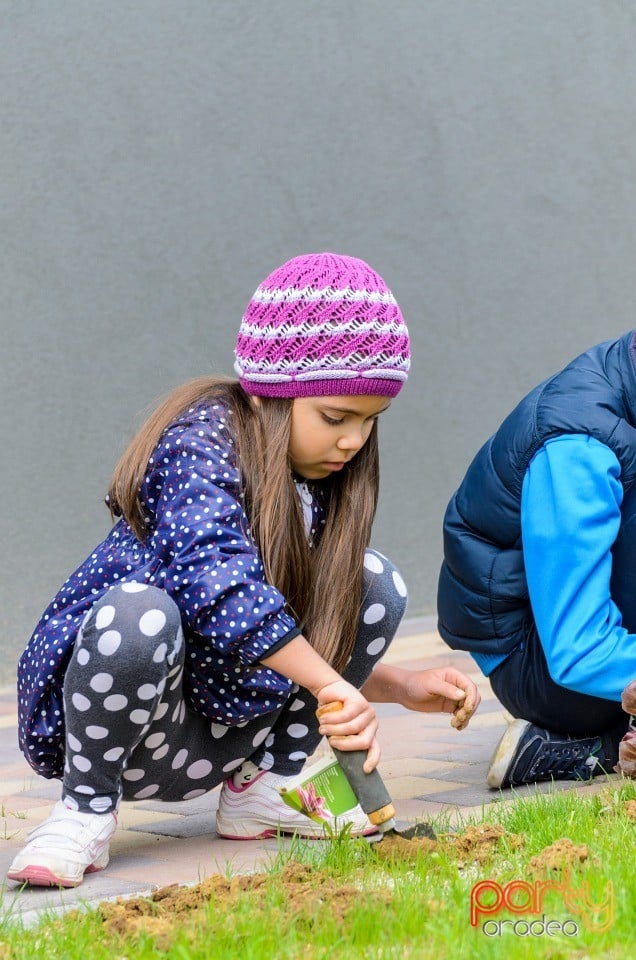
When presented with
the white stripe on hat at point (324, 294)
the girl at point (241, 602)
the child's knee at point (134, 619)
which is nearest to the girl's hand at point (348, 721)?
the girl at point (241, 602)

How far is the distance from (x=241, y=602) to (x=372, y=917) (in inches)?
21.8

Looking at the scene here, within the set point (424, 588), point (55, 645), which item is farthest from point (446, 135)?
point (55, 645)

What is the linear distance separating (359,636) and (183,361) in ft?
7.21

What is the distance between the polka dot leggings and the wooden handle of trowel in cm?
29

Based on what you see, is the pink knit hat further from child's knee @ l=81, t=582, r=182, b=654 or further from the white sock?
the white sock

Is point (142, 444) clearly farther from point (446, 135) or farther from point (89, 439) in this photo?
point (446, 135)

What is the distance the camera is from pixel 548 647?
7.98ft

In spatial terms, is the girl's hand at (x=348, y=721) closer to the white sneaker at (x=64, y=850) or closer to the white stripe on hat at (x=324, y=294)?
the white sneaker at (x=64, y=850)

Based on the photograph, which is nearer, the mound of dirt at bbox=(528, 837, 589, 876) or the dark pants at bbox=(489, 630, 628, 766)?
the mound of dirt at bbox=(528, 837, 589, 876)

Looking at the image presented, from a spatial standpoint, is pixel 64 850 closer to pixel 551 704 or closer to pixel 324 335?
pixel 324 335

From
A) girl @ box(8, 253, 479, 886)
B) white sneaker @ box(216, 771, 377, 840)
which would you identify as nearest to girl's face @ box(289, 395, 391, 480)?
girl @ box(8, 253, 479, 886)

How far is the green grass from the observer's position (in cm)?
148

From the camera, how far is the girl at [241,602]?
6.52ft

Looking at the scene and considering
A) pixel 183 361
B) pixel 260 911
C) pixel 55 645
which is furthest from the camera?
pixel 183 361
